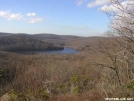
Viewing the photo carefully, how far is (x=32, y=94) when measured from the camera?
6465 millimetres

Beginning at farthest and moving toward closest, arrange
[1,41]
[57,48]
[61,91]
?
[57,48] < [1,41] < [61,91]

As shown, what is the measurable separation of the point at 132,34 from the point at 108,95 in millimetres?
2029

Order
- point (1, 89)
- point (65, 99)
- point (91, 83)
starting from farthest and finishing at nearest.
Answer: point (1, 89) → point (91, 83) → point (65, 99)

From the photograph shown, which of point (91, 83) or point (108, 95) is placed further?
point (91, 83)

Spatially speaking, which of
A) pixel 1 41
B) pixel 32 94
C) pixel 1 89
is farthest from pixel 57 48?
pixel 32 94

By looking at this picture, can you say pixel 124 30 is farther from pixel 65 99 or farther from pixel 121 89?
pixel 65 99

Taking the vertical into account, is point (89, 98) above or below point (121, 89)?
below

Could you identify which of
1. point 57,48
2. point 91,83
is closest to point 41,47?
point 57,48

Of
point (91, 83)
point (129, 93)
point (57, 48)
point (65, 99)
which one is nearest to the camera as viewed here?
point (129, 93)

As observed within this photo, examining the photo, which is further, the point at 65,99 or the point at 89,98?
the point at 65,99

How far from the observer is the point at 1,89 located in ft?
48.6

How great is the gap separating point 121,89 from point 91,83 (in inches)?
163

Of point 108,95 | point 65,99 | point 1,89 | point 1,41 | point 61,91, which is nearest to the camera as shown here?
point 108,95

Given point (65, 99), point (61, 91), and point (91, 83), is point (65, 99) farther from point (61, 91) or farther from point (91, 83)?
point (91, 83)
